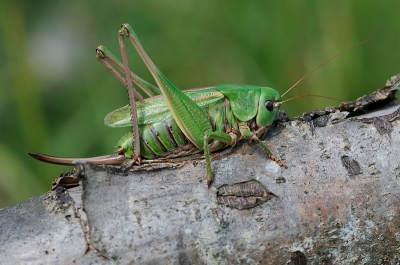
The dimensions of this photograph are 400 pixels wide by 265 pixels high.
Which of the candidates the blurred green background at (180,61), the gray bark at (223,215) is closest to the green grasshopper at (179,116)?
the gray bark at (223,215)

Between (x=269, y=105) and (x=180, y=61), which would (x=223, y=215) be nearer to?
(x=269, y=105)

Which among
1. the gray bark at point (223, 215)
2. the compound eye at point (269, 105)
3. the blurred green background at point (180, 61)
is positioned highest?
the blurred green background at point (180, 61)

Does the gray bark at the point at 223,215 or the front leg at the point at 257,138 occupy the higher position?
the front leg at the point at 257,138

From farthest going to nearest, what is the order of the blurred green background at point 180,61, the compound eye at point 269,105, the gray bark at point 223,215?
the blurred green background at point 180,61
the compound eye at point 269,105
the gray bark at point 223,215

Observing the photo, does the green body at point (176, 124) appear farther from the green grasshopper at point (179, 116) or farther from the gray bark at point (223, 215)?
the gray bark at point (223, 215)

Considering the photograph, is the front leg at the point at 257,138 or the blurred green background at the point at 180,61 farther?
the blurred green background at the point at 180,61

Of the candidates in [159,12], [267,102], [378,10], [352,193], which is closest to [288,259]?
[352,193]

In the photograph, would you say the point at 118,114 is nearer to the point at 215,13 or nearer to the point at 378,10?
the point at 215,13
